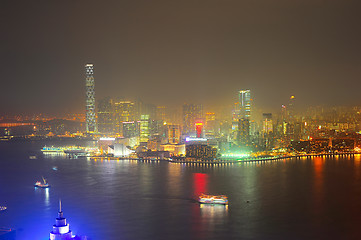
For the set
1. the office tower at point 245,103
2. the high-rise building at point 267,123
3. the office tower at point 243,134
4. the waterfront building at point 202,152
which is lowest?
the waterfront building at point 202,152

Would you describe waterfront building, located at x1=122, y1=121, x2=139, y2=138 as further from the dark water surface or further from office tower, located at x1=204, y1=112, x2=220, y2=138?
the dark water surface

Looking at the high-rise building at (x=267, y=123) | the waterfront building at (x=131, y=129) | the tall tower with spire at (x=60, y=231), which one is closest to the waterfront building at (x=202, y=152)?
the waterfront building at (x=131, y=129)

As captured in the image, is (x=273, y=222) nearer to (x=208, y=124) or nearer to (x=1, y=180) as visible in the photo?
(x=1, y=180)

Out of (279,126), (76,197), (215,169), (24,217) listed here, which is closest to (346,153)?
(279,126)

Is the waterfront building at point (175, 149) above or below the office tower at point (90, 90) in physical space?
below

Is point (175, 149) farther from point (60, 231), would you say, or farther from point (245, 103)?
point (60, 231)

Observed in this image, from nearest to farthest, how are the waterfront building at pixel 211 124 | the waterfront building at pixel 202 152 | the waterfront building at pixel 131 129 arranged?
the waterfront building at pixel 202 152 → the waterfront building at pixel 131 129 → the waterfront building at pixel 211 124

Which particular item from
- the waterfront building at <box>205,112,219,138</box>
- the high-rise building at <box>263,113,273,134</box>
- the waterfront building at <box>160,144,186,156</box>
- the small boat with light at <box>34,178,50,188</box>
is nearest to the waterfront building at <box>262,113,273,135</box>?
the high-rise building at <box>263,113,273,134</box>

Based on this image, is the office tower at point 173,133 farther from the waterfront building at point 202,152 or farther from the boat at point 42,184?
the boat at point 42,184
